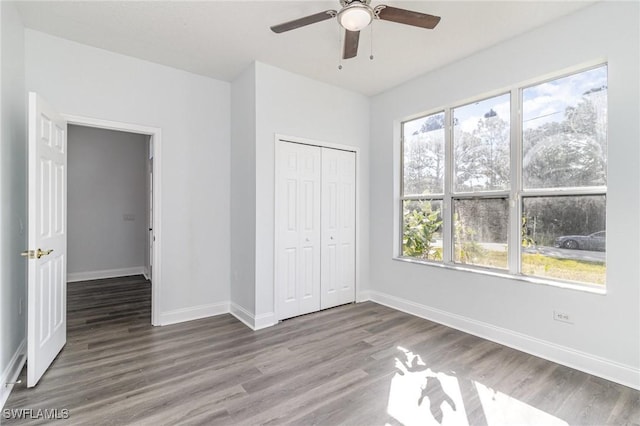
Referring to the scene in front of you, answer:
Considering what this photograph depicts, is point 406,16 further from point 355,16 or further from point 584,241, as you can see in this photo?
point 584,241

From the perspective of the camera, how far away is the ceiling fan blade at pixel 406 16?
6.69 ft

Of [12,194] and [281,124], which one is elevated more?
[281,124]

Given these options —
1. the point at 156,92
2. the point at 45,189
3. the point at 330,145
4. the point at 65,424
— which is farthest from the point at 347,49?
the point at 65,424

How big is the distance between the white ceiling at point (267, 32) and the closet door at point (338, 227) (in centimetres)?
117

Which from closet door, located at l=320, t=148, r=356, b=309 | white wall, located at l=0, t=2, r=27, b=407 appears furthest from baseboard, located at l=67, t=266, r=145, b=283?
closet door, located at l=320, t=148, r=356, b=309

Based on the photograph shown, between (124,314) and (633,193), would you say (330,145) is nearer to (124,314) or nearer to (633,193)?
(633,193)

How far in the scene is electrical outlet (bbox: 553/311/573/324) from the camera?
258 centimetres

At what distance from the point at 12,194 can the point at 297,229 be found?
254 centimetres

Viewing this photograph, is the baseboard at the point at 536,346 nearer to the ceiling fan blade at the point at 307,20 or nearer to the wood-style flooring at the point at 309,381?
the wood-style flooring at the point at 309,381

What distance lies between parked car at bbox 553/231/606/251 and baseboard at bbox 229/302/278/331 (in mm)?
2903

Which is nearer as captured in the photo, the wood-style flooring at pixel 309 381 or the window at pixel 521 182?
the wood-style flooring at pixel 309 381

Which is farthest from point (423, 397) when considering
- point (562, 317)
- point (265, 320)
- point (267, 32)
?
point (267, 32)

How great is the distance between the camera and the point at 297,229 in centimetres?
376

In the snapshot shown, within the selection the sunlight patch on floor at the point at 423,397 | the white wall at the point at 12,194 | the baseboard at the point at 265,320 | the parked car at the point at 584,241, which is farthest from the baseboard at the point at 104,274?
A: the parked car at the point at 584,241
